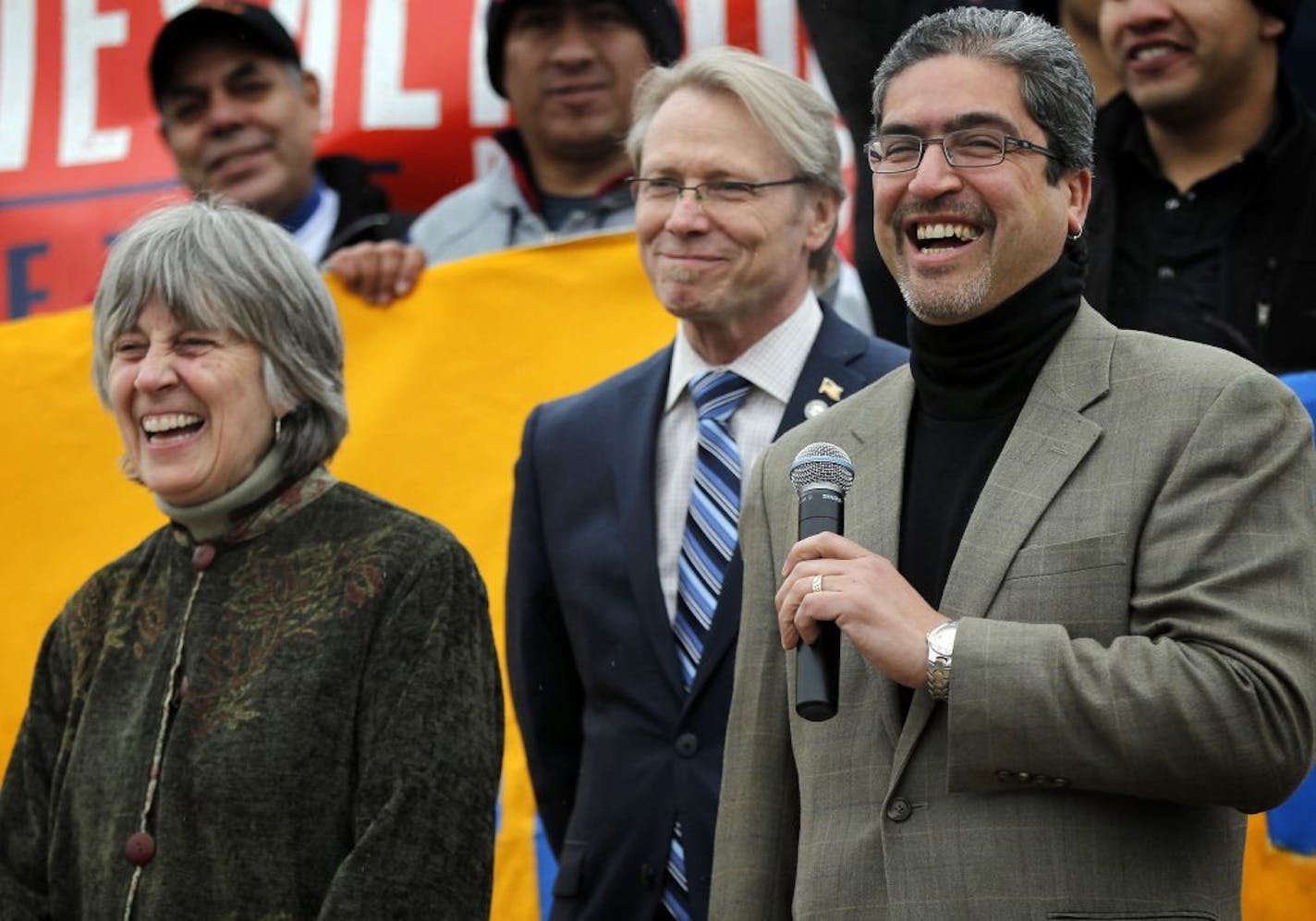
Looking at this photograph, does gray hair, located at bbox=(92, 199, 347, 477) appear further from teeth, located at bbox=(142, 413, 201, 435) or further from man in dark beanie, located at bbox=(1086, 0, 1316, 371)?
man in dark beanie, located at bbox=(1086, 0, 1316, 371)

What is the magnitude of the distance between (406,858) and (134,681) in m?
0.67

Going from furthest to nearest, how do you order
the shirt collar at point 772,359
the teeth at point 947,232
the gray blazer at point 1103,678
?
the shirt collar at point 772,359
the teeth at point 947,232
the gray blazer at point 1103,678

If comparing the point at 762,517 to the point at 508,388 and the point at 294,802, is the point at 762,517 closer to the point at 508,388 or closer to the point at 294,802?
the point at 294,802

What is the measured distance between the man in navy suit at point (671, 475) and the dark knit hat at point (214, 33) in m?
2.17

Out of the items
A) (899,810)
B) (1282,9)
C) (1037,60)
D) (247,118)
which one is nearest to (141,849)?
(899,810)

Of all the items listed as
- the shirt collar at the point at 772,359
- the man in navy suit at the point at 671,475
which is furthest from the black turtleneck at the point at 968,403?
the shirt collar at the point at 772,359

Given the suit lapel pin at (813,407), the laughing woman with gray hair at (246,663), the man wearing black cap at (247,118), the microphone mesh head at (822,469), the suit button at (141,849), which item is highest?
the man wearing black cap at (247,118)

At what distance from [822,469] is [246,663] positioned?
1.20m

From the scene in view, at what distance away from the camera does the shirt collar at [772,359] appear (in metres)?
4.37

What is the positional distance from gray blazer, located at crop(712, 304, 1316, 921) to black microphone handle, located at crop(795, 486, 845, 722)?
0.51 ft

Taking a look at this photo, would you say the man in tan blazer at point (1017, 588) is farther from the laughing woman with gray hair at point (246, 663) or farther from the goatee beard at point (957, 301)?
the laughing woman with gray hair at point (246, 663)

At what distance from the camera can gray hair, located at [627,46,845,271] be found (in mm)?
4520

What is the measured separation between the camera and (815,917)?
3.07 metres

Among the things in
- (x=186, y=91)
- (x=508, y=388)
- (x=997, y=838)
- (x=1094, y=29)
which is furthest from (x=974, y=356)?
(x=186, y=91)
